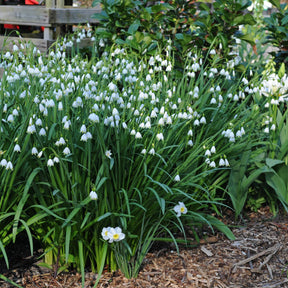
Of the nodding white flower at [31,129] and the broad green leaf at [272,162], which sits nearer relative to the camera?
the nodding white flower at [31,129]

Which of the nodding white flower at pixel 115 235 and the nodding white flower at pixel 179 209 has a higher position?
the nodding white flower at pixel 179 209

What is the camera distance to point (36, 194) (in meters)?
2.47

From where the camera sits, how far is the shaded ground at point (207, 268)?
102 inches

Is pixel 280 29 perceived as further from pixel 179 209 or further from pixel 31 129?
pixel 31 129

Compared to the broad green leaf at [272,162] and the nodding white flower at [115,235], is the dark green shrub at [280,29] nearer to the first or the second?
the broad green leaf at [272,162]

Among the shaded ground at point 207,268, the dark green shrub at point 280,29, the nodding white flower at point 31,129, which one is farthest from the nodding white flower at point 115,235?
the dark green shrub at point 280,29

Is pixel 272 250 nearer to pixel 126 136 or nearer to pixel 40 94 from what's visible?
pixel 126 136

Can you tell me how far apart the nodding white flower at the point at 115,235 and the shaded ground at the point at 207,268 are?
1.16 feet

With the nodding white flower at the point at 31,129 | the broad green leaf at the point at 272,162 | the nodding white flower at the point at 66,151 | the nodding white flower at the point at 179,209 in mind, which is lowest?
the nodding white flower at the point at 179,209

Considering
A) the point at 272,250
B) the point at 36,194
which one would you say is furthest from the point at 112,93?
the point at 272,250

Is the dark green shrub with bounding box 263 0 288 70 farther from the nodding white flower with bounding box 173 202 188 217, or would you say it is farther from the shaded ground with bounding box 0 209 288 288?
the nodding white flower with bounding box 173 202 188 217

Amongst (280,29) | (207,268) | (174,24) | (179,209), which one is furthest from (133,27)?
(207,268)

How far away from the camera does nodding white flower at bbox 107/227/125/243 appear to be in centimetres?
235

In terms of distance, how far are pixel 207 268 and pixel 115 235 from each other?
693 mm
